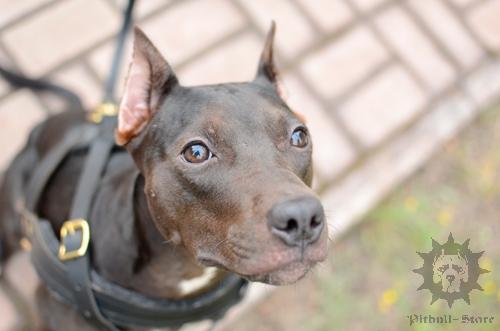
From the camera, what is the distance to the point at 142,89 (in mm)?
2191

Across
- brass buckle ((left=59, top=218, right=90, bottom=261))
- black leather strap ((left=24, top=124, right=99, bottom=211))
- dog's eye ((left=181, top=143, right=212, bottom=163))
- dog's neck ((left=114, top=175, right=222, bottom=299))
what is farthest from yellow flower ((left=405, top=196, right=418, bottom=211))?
brass buckle ((left=59, top=218, right=90, bottom=261))

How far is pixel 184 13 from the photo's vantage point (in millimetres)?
4508

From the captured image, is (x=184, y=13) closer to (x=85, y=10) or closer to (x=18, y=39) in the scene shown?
(x=85, y=10)

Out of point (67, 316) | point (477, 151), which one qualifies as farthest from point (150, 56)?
point (477, 151)

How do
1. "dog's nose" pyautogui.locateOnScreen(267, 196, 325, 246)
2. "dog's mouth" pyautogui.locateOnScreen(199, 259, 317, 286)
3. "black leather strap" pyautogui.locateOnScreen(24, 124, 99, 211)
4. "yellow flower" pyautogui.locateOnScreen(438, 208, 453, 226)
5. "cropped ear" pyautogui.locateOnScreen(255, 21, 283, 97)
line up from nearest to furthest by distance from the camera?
"dog's nose" pyautogui.locateOnScreen(267, 196, 325, 246)
"dog's mouth" pyautogui.locateOnScreen(199, 259, 317, 286)
"cropped ear" pyautogui.locateOnScreen(255, 21, 283, 97)
"black leather strap" pyautogui.locateOnScreen(24, 124, 99, 211)
"yellow flower" pyautogui.locateOnScreen(438, 208, 453, 226)

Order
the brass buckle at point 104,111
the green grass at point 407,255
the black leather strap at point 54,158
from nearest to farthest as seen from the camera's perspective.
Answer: the black leather strap at point 54,158, the brass buckle at point 104,111, the green grass at point 407,255

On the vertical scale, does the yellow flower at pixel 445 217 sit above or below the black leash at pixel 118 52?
below

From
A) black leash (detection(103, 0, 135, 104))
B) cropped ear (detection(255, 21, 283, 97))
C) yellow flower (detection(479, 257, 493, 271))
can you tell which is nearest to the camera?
cropped ear (detection(255, 21, 283, 97))

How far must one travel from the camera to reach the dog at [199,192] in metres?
1.72

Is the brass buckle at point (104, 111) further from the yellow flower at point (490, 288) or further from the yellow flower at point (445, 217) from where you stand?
the yellow flower at point (490, 288)

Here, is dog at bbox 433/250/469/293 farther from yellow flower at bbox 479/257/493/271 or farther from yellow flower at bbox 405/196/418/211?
yellow flower at bbox 405/196/418/211

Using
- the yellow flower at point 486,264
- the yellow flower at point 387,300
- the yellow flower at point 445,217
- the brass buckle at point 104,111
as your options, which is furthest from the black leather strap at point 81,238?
the yellow flower at point 486,264

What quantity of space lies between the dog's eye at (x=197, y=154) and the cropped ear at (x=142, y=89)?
0.36m

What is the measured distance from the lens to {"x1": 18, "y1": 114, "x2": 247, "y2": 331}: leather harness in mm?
2293
